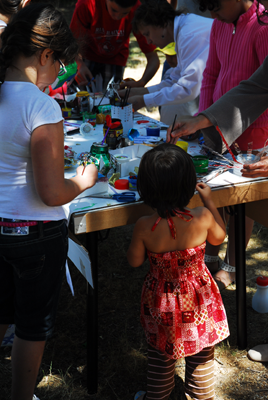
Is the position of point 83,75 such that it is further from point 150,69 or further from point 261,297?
point 261,297

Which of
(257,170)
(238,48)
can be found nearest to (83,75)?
(238,48)

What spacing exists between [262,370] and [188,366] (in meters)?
0.58

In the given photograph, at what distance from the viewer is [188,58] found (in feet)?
9.34

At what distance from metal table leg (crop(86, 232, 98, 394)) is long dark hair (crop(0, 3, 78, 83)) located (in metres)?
0.73

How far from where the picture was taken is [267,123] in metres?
Result: 2.12

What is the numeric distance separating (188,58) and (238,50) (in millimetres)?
806

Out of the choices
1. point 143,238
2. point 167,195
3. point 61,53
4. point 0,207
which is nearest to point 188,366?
point 143,238

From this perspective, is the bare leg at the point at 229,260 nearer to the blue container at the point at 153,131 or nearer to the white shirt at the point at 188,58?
the blue container at the point at 153,131

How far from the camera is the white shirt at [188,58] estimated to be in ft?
9.11

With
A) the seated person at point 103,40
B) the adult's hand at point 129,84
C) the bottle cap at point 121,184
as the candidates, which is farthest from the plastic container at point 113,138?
the seated person at point 103,40

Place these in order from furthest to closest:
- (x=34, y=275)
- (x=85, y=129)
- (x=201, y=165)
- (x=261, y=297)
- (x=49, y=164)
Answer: (x=85, y=129) → (x=261, y=297) → (x=201, y=165) → (x=34, y=275) → (x=49, y=164)

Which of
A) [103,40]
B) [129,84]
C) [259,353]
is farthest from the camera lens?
[103,40]

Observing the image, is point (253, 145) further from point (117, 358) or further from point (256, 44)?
point (117, 358)

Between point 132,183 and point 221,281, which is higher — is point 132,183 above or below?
above
